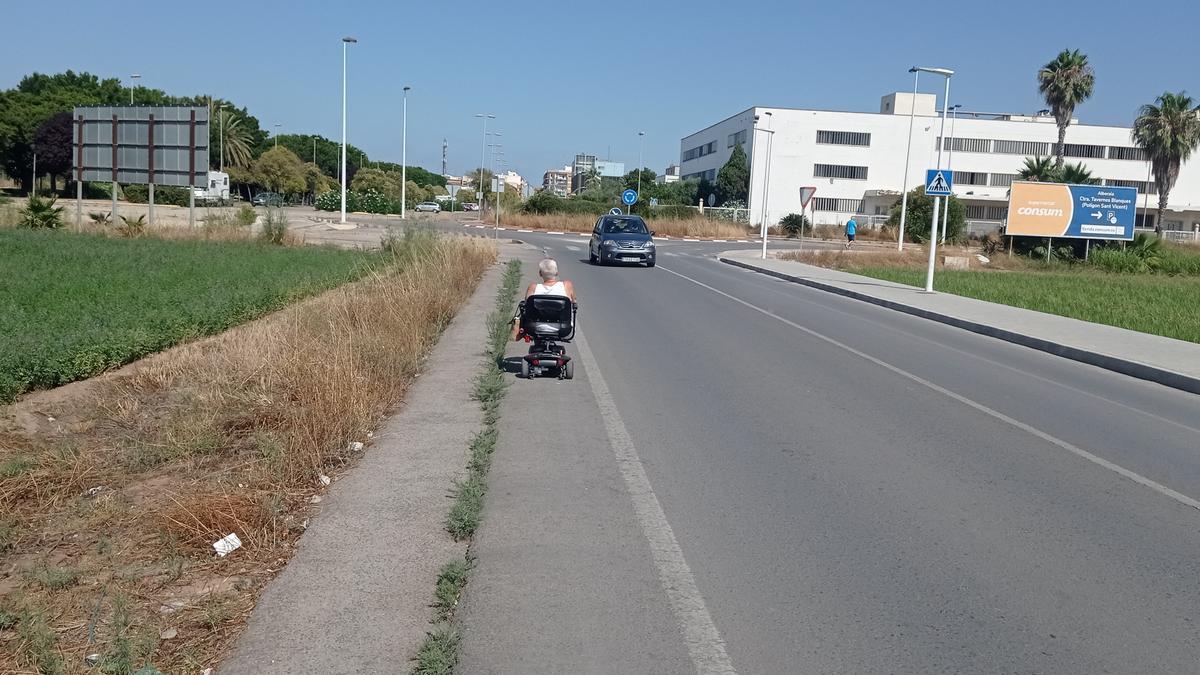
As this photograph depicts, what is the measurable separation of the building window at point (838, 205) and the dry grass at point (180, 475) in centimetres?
6904

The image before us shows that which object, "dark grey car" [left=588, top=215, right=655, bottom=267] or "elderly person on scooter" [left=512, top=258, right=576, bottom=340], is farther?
"dark grey car" [left=588, top=215, right=655, bottom=267]

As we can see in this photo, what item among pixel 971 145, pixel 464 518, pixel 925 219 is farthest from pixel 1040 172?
pixel 464 518

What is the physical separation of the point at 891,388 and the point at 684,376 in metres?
2.29

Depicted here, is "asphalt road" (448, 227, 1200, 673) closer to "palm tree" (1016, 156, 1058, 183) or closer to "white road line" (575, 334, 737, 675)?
"white road line" (575, 334, 737, 675)

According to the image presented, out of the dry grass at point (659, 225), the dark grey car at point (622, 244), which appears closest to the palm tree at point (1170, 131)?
the dry grass at point (659, 225)

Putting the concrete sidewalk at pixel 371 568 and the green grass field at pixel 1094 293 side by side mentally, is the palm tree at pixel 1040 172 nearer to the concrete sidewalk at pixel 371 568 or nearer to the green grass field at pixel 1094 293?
the green grass field at pixel 1094 293

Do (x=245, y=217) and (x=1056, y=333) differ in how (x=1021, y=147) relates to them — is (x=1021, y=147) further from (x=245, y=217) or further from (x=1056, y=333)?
(x=1056, y=333)

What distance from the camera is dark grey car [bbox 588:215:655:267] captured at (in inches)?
1255

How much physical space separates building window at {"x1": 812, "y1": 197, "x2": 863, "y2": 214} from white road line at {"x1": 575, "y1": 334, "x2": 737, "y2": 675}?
7184cm

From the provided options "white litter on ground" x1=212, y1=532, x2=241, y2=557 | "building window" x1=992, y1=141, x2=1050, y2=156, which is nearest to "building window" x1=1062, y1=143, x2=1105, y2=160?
"building window" x1=992, y1=141, x2=1050, y2=156

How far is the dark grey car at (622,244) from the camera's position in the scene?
31875mm

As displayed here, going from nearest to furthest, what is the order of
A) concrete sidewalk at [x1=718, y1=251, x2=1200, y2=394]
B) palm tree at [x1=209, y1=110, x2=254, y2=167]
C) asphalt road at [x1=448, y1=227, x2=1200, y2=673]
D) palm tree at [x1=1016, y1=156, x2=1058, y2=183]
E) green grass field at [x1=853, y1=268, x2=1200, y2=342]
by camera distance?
1. asphalt road at [x1=448, y1=227, x2=1200, y2=673]
2. concrete sidewalk at [x1=718, y1=251, x2=1200, y2=394]
3. green grass field at [x1=853, y1=268, x2=1200, y2=342]
4. palm tree at [x1=1016, y1=156, x2=1058, y2=183]
5. palm tree at [x1=209, y1=110, x2=254, y2=167]

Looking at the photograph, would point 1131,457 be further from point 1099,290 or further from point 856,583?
point 1099,290

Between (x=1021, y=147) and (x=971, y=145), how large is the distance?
13.9 feet
